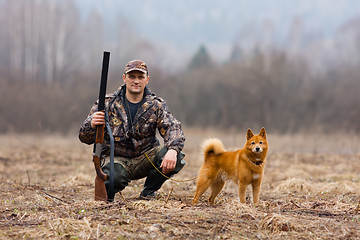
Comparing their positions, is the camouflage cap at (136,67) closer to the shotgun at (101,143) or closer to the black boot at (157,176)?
the shotgun at (101,143)

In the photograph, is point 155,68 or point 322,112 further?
point 155,68

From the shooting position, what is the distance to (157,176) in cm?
507

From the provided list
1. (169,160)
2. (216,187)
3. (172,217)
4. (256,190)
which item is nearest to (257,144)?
(256,190)

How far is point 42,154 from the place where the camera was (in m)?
12.2

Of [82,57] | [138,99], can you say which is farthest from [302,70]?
[138,99]

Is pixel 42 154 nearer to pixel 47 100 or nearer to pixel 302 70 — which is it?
pixel 47 100

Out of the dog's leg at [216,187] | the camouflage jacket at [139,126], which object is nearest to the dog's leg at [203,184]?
the dog's leg at [216,187]

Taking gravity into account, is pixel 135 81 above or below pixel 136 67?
below

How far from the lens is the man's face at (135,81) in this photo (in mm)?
4848

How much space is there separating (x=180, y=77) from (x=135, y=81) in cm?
2491

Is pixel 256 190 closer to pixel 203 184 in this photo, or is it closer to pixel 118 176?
pixel 203 184

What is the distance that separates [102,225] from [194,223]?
785 mm

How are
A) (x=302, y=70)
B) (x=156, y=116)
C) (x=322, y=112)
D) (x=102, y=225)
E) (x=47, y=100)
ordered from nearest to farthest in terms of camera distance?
(x=102, y=225), (x=156, y=116), (x=47, y=100), (x=322, y=112), (x=302, y=70)

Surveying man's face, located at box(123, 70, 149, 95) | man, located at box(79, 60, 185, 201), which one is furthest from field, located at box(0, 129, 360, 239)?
man's face, located at box(123, 70, 149, 95)
